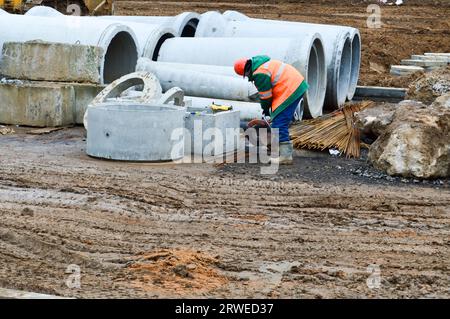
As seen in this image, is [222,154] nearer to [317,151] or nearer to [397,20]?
[317,151]

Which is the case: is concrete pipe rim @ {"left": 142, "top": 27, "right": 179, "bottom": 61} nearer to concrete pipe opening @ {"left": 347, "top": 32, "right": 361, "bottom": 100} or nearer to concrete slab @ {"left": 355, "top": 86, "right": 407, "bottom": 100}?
concrete pipe opening @ {"left": 347, "top": 32, "right": 361, "bottom": 100}

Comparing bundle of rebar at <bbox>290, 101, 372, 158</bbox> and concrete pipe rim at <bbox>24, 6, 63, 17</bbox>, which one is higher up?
concrete pipe rim at <bbox>24, 6, 63, 17</bbox>

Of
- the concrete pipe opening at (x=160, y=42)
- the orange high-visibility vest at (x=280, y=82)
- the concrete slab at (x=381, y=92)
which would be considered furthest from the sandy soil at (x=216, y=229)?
the concrete slab at (x=381, y=92)

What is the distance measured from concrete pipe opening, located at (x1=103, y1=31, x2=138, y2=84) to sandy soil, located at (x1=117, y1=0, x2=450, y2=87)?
639 cm

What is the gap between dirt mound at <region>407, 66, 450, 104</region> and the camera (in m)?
13.7

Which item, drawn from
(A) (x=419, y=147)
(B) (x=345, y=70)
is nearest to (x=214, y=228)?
(A) (x=419, y=147)

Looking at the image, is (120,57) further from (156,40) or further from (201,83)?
(201,83)

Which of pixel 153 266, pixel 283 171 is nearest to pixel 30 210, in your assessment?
pixel 153 266

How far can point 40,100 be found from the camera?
13.3m

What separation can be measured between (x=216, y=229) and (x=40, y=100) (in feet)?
20.4

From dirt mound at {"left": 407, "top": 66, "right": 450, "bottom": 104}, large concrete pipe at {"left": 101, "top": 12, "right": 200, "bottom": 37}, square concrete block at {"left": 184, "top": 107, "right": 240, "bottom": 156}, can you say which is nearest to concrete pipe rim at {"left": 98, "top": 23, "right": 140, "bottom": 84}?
large concrete pipe at {"left": 101, "top": 12, "right": 200, "bottom": 37}

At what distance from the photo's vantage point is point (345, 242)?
7629 millimetres

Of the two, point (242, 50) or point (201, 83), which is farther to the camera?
point (242, 50)
